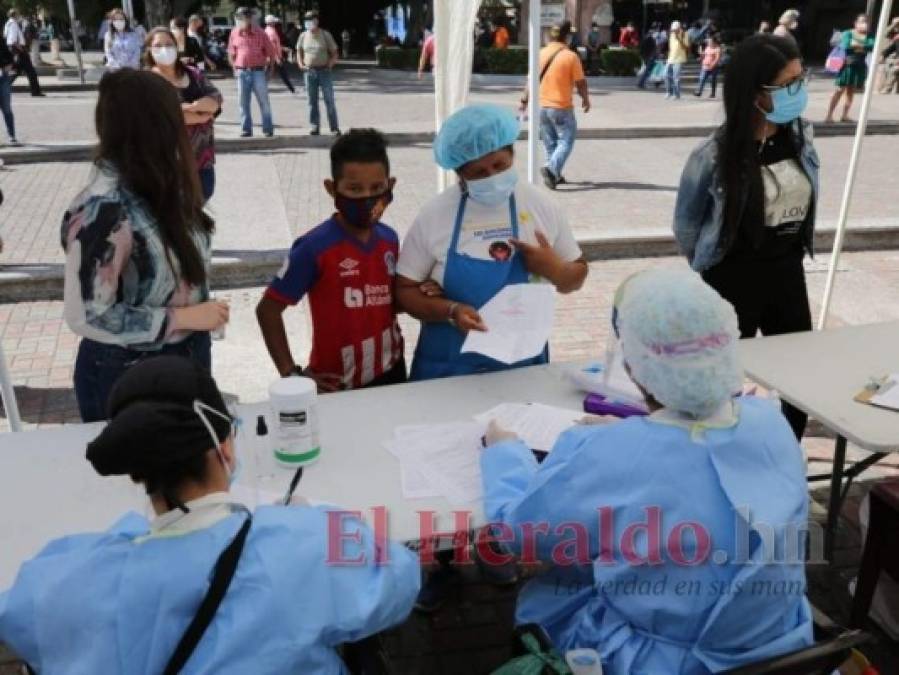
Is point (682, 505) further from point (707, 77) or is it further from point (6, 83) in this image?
point (707, 77)

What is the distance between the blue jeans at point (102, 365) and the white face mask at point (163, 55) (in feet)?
14.5

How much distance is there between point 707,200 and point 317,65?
919cm

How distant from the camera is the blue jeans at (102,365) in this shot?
237 cm

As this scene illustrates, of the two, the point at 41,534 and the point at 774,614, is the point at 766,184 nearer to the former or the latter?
the point at 774,614

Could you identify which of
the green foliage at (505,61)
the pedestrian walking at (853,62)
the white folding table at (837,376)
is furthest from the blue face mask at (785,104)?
the green foliage at (505,61)

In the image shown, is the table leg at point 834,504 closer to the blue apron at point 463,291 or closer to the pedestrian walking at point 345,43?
the blue apron at point 463,291

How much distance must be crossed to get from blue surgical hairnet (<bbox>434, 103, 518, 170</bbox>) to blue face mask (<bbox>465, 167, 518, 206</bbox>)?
75 mm

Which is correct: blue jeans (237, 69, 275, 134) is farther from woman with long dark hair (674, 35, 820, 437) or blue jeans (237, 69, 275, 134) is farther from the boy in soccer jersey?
the boy in soccer jersey

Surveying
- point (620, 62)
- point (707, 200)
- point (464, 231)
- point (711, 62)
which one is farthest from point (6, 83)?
point (620, 62)

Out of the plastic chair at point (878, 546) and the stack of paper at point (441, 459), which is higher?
the stack of paper at point (441, 459)

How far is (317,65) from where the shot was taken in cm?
1128

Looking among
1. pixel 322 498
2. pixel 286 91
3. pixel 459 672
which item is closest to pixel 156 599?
pixel 322 498

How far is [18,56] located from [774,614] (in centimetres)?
1541

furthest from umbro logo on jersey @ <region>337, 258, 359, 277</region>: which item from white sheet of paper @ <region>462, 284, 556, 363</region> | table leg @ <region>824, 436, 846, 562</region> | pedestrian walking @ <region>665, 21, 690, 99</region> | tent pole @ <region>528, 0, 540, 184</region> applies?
pedestrian walking @ <region>665, 21, 690, 99</region>
